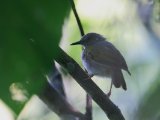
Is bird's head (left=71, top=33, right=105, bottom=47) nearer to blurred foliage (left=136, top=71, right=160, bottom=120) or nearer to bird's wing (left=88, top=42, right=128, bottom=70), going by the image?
bird's wing (left=88, top=42, right=128, bottom=70)

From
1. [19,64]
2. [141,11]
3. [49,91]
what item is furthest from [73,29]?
[141,11]

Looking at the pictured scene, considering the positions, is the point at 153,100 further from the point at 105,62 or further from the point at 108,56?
the point at 105,62

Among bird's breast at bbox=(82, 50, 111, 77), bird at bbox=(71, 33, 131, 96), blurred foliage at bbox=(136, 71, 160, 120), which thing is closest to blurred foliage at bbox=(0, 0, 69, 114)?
blurred foliage at bbox=(136, 71, 160, 120)

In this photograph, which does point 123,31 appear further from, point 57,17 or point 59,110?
point 57,17

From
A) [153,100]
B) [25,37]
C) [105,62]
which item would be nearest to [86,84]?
[153,100]

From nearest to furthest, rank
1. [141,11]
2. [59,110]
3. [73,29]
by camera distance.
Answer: [73,29] → [59,110] → [141,11]

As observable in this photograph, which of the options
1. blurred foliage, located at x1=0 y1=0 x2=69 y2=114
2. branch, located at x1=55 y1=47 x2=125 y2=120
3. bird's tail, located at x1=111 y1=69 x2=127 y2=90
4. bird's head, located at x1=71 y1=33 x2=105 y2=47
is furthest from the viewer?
bird's head, located at x1=71 y1=33 x2=105 y2=47

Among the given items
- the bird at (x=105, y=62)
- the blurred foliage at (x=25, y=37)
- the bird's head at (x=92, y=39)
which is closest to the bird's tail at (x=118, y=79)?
the bird at (x=105, y=62)
